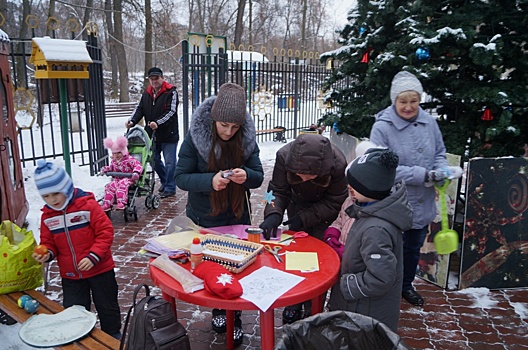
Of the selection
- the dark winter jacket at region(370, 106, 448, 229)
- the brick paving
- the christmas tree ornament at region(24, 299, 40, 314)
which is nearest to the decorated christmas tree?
the dark winter jacket at region(370, 106, 448, 229)

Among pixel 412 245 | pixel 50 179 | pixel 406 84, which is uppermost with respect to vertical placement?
pixel 406 84

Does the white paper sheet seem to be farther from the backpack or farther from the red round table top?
the backpack

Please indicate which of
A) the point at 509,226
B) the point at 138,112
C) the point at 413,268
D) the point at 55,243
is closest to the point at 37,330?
the point at 55,243

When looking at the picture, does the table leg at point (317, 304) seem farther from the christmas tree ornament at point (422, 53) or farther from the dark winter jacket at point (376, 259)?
the christmas tree ornament at point (422, 53)

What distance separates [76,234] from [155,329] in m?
1.06

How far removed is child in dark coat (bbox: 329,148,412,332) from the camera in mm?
2143

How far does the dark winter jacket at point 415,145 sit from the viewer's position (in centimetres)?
324

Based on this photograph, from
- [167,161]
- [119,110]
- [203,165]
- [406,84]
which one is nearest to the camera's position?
[203,165]

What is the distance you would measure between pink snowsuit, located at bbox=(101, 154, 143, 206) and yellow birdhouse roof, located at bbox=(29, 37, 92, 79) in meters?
1.39

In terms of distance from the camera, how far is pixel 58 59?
5.59 m

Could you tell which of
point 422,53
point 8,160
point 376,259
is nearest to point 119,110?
point 8,160

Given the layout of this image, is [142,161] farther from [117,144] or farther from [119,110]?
[119,110]

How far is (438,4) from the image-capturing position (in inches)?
176

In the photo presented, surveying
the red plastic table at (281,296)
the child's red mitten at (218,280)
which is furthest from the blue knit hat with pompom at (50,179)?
the child's red mitten at (218,280)
